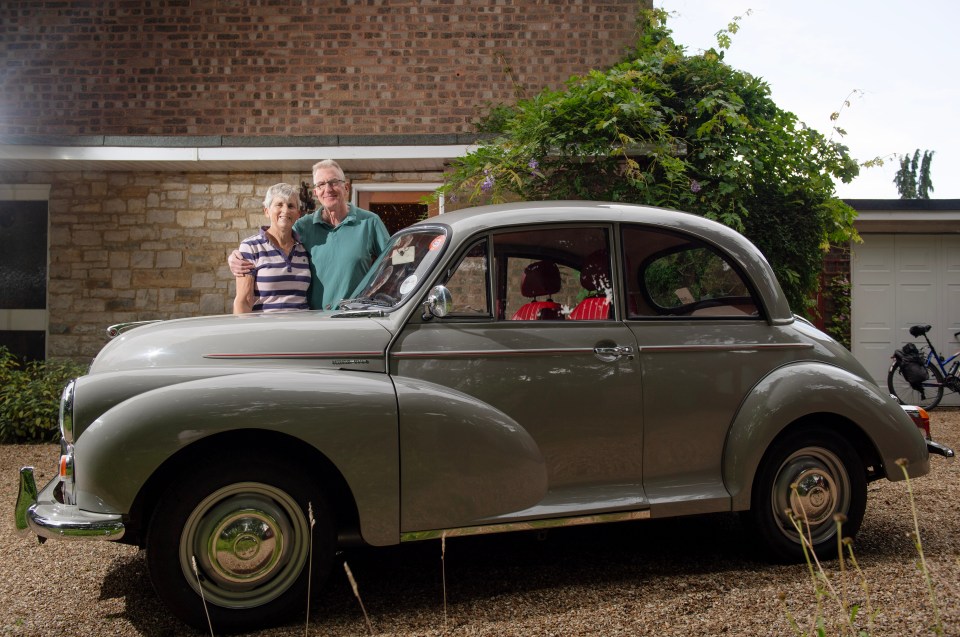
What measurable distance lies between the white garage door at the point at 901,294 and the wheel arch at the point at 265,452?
35.7 feet

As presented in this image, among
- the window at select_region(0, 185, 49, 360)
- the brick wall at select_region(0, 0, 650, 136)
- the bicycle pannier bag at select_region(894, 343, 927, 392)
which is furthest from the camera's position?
the brick wall at select_region(0, 0, 650, 136)

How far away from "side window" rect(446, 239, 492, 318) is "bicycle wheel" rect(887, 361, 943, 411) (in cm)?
967

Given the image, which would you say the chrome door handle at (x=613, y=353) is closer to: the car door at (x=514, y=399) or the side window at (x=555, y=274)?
the car door at (x=514, y=399)

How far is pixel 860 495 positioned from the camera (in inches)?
165

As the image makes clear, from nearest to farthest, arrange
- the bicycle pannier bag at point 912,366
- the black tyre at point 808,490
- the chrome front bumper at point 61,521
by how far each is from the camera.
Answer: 1. the chrome front bumper at point 61,521
2. the black tyre at point 808,490
3. the bicycle pannier bag at point 912,366

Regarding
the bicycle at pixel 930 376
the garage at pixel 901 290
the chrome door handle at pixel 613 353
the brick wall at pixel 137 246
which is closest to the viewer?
the chrome door handle at pixel 613 353

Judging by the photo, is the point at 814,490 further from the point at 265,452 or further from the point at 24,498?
the point at 24,498

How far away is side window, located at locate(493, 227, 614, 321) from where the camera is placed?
3949 mm

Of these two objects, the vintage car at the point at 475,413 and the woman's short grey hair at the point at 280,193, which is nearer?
the vintage car at the point at 475,413

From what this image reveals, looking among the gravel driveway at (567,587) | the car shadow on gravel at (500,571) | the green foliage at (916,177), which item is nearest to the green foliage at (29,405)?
the gravel driveway at (567,587)

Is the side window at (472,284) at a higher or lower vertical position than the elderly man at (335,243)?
lower

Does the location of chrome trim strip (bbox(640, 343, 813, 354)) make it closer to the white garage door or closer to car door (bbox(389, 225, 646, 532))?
car door (bbox(389, 225, 646, 532))

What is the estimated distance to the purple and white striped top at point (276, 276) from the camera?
4.81 m

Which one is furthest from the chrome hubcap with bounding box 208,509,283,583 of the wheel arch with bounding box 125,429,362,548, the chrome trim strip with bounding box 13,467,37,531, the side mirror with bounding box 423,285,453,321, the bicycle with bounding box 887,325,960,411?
the bicycle with bounding box 887,325,960,411
